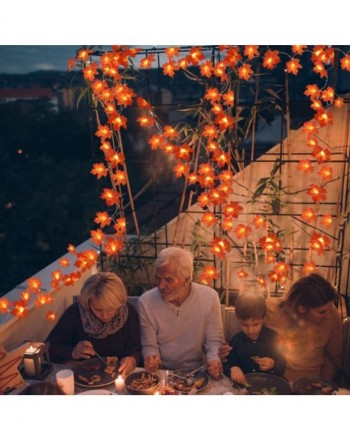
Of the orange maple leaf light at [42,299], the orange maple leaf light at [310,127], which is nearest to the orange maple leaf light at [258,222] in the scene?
the orange maple leaf light at [310,127]

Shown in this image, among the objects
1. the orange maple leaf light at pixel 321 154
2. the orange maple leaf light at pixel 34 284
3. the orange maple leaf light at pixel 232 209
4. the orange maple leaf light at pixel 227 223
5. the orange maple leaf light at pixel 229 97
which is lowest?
the orange maple leaf light at pixel 34 284

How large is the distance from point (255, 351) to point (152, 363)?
1.82 feet

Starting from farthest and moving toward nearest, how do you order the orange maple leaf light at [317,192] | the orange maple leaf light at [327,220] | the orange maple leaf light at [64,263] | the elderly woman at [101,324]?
the orange maple leaf light at [64,263] < the orange maple leaf light at [327,220] < the orange maple leaf light at [317,192] < the elderly woman at [101,324]

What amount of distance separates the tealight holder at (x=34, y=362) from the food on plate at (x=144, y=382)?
45 cm

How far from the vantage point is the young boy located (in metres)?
2.49

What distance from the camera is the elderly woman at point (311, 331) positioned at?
271 centimetres

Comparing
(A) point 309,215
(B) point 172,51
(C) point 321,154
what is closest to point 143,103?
(B) point 172,51

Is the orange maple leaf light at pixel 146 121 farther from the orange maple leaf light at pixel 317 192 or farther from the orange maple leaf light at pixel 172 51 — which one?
the orange maple leaf light at pixel 317 192

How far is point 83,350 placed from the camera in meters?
2.50

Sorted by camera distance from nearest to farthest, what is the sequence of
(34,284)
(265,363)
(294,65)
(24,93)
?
(265,363) < (294,65) < (34,284) < (24,93)

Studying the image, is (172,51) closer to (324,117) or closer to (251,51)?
(251,51)

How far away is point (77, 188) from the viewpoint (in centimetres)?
738

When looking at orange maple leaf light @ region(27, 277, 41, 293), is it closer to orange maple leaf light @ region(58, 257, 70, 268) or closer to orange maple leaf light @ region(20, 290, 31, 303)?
orange maple leaf light @ region(20, 290, 31, 303)
